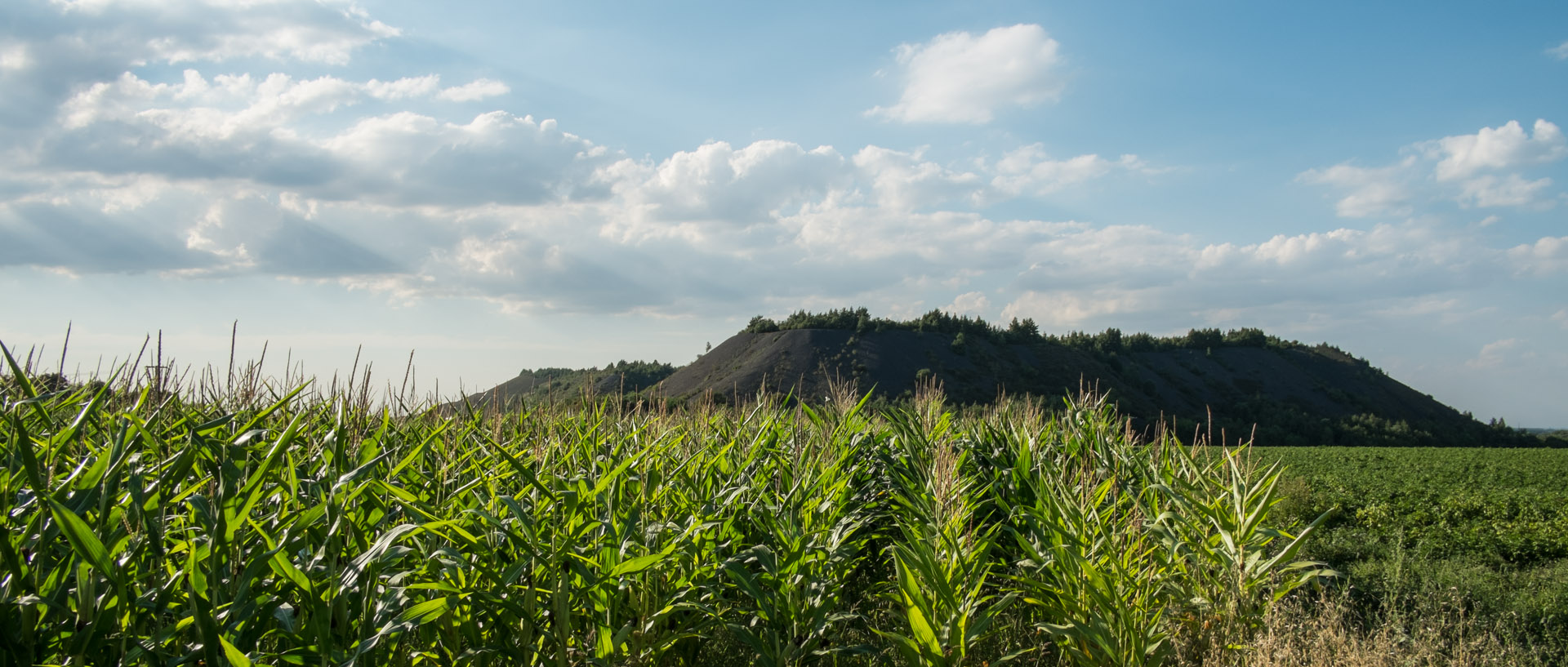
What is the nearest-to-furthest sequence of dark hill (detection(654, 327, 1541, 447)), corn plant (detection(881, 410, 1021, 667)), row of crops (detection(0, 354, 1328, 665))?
row of crops (detection(0, 354, 1328, 665)), corn plant (detection(881, 410, 1021, 667)), dark hill (detection(654, 327, 1541, 447))

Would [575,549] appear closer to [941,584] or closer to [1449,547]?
[941,584]

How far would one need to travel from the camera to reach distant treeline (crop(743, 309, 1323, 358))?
163 ft

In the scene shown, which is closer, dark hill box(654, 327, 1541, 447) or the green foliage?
the green foliage

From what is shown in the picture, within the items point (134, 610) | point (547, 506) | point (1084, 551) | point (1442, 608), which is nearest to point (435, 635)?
point (547, 506)

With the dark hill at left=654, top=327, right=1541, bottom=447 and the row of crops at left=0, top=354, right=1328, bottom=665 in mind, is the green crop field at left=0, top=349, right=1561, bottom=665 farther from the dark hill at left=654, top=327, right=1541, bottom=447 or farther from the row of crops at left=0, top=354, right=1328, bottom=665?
the dark hill at left=654, top=327, right=1541, bottom=447

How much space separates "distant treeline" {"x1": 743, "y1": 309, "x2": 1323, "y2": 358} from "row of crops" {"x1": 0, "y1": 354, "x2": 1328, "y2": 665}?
4442cm

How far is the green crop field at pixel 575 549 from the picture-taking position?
1.84 meters

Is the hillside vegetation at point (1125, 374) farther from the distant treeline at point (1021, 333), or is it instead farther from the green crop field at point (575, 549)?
the green crop field at point (575, 549)

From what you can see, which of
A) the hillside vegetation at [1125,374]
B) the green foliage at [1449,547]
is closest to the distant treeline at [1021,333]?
the hillside vegetation at [1125,374]

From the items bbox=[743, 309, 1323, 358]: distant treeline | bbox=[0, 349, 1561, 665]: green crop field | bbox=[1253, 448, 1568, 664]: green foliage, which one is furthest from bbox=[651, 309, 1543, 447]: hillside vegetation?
bbox=[0, 349, 1561, 665]: green crop field

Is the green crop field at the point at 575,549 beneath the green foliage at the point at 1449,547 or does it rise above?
above

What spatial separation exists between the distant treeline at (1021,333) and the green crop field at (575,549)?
145 ft

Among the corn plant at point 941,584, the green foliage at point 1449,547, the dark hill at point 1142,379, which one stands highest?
the dark hill at point 1142,379

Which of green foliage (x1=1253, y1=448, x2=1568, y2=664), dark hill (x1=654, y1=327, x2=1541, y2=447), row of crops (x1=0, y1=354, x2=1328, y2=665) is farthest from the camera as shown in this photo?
dark hill (x1=654, y1=327, x2=1541, y2=447)
